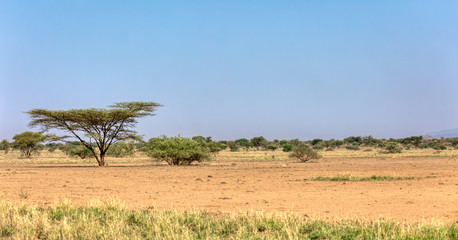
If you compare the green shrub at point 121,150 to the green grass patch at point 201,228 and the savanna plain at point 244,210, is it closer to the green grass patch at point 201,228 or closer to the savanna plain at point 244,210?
the savanna plain at point 244,210

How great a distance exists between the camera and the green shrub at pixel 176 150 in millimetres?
35562

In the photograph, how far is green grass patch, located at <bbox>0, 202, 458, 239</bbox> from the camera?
7.85m

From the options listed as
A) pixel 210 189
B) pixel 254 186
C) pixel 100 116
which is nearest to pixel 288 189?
pixel 254 186

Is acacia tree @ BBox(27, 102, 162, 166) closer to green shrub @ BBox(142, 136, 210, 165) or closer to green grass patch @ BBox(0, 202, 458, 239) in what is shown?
green shrub @ BBox(142, 136, 210, 165)

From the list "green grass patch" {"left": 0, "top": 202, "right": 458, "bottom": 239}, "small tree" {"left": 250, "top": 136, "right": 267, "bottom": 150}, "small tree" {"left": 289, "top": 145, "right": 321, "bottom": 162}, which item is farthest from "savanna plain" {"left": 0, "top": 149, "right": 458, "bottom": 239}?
"small tree" {"left": 250, "top": 136, "right": 267, "bottom": 150}

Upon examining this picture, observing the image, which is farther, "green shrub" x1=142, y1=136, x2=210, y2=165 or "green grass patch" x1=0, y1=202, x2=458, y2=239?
"green shrub" x1=142, y1=136, x2=210, y2=165

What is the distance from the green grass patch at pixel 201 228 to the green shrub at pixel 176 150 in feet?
83.8

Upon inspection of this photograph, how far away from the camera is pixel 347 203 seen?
42.1 feet

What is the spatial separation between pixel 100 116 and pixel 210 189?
21286 millimetres

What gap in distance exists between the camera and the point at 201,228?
8805mm

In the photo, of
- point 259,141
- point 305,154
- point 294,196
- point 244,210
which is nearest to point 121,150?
point 305,154

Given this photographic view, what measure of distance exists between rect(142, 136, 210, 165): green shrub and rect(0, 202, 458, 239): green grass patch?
2555 centimetres

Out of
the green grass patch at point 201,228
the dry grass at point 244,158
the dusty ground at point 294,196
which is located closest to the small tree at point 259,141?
the dry grass at point 244,158

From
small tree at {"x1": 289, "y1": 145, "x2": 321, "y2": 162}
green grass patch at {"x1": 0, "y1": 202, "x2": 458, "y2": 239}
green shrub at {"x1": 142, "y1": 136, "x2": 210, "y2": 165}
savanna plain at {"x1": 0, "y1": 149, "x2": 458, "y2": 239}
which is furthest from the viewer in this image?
small tree at {"x1": 289, "y1": 145, "x2": 321, "y2": 162}
